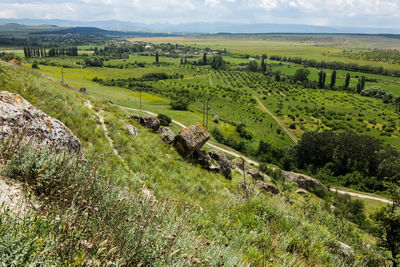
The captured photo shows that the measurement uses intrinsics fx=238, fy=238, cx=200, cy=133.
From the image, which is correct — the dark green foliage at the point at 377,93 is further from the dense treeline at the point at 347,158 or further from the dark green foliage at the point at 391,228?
the dark green foliage at the point at 391,228

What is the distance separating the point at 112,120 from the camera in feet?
51.0

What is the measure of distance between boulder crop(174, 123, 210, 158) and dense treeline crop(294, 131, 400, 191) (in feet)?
170

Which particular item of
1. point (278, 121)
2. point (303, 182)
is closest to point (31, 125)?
point (303, 182)

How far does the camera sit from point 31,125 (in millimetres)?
6531

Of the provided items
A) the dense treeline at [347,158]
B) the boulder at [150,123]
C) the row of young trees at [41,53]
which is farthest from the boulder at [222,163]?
the row of young trees at [41,53]

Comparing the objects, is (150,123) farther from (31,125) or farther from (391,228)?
(391,228)

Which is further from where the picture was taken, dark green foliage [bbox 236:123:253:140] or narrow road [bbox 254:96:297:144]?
narrow road [bbox 254:96:297:144]

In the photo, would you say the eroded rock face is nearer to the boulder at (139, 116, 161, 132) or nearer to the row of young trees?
the boulder at (139, 116, 161, 132)

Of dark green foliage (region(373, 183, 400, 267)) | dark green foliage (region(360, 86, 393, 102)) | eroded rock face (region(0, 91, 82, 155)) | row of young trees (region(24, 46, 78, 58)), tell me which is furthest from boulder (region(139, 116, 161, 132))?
row of young trees (region(24, 46, 78, 58))

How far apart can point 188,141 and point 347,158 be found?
6535 cm

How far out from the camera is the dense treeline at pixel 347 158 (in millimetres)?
59375

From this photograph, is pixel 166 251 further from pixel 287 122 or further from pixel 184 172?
pixel 287 122

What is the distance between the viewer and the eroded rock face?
596 centimetres

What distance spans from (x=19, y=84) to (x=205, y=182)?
1111cm
